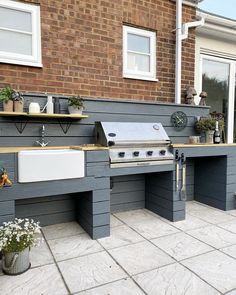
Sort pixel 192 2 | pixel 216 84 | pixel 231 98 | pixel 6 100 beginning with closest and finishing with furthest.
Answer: pixel 6 100 < pixel 192 2 < pixel 216 84 < pixel 231 98

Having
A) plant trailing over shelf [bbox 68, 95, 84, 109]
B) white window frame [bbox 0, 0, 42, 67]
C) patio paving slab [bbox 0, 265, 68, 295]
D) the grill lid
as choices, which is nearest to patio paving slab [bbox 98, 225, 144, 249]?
patio paving slab [bbox 0, 265, 68, 295]

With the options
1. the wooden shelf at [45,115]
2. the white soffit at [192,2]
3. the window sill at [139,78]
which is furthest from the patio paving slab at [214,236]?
the white soffit at [192,2]

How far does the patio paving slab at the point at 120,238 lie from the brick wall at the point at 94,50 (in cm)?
194

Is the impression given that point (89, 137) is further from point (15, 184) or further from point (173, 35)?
point (173, 35)

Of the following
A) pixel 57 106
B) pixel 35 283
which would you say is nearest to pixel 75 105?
pixel 57 106

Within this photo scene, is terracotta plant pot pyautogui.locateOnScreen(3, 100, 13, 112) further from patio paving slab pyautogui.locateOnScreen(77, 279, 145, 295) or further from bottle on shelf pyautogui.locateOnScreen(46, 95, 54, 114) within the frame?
patio paving slab pyautogui.locateOnScreen(77, 279, 145, 295)

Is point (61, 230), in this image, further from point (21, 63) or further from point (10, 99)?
point (21, 63)

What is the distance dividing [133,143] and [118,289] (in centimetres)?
163

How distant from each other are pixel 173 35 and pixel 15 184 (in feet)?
11.5

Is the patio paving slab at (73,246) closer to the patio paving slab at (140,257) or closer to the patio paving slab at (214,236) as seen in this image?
the patio paving slab at (140,257)

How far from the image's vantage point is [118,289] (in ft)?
6.33

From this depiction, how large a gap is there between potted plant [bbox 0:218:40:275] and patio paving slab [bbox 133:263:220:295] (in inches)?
38.3

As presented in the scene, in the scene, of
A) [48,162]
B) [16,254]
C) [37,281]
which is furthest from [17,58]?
[37,281]

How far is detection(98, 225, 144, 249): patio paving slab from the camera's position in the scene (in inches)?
107
